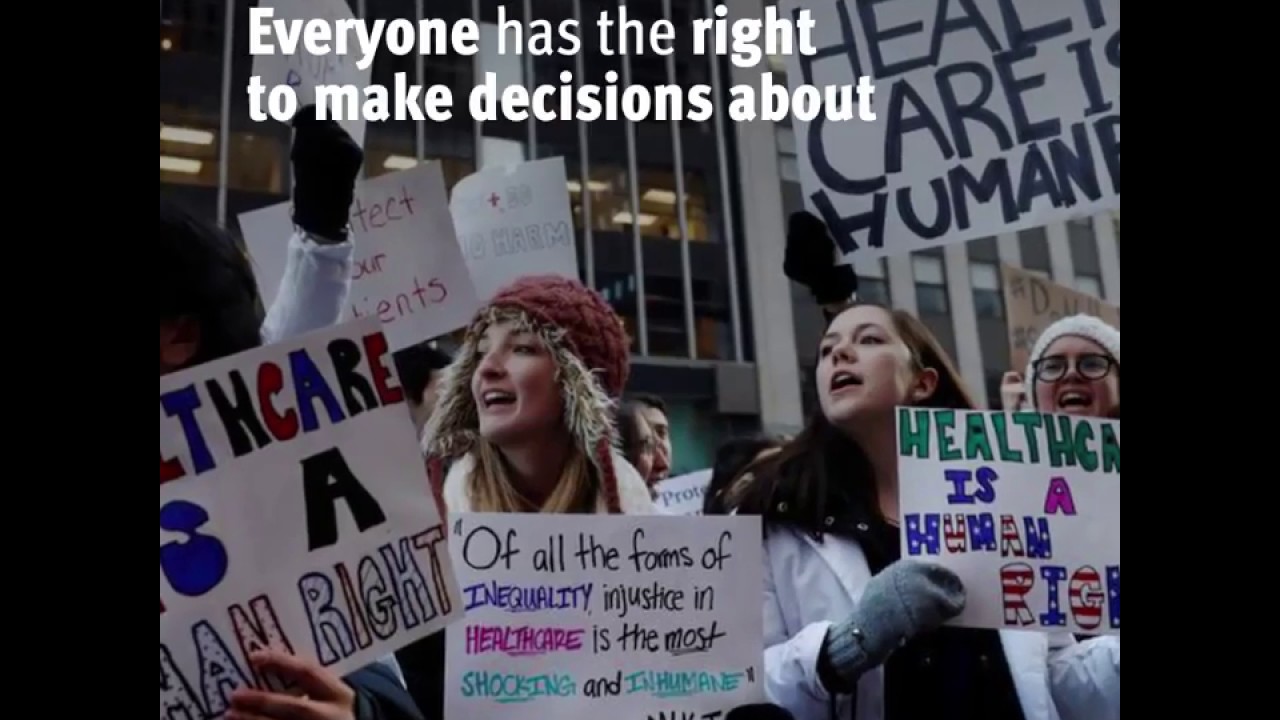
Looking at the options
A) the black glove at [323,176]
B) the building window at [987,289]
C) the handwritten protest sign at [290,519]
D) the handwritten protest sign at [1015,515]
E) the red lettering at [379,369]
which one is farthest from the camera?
the building window at [987,289]

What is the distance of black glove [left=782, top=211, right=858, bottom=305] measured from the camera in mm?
3184

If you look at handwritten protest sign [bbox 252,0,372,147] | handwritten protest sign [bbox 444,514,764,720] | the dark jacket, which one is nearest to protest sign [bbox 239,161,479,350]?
handwritten protest sign [bbox 252,0,372,147]

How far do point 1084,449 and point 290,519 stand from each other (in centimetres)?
178

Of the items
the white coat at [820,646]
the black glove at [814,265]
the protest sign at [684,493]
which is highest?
the black glove at [814,265]

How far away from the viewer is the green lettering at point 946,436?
3.17 meters

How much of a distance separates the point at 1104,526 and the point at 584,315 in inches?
50.5

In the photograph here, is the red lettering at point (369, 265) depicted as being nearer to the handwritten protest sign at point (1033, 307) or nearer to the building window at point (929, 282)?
the building window at point (929, 282)

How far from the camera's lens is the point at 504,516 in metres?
2.98

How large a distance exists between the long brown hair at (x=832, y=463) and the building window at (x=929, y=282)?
52mm

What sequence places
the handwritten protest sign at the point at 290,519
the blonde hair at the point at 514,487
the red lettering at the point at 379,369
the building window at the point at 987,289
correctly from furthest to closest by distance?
the building window at the point at 987,289 → the blonde hair at the point at 514,487 → the red lettering at the point at 379,369 → the handwritten protest sign at the point at 290,519

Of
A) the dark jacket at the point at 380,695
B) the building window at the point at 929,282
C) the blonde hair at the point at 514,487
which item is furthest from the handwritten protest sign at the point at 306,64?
the building window at the point at 929,282

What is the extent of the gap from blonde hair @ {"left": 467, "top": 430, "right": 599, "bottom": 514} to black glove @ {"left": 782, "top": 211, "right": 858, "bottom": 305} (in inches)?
25.3

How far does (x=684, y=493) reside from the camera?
3102mm
